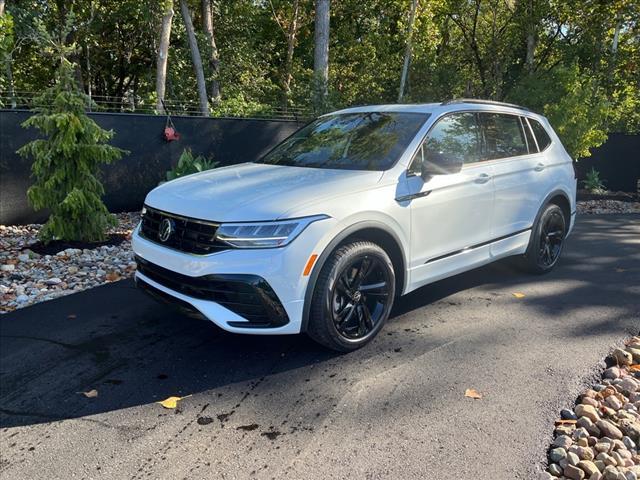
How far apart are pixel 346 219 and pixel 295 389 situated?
3.65ft

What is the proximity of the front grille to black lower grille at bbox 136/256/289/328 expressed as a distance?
18 cm

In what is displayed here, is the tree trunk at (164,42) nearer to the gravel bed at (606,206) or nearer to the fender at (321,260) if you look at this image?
the gravel bed at (606,206)

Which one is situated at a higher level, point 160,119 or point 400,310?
point 160,119

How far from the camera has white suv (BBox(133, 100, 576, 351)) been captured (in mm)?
3285

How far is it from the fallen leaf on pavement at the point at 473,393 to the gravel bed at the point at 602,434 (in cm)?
45

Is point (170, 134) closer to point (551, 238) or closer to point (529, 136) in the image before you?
point (529, 136)

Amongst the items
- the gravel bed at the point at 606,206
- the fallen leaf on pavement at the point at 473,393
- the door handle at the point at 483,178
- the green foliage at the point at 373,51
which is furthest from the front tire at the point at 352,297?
the green foliage at the point at 373,51

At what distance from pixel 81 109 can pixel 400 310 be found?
178 inches

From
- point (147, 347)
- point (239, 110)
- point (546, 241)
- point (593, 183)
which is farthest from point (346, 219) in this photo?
point (593, 183)

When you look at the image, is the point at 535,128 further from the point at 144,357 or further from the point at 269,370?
the point at 144,357

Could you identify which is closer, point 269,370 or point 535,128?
point 269,370

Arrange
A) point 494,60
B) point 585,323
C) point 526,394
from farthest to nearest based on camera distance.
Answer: point 494,60 → point 585,323 → point 526,394

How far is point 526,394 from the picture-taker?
3197 millimetres

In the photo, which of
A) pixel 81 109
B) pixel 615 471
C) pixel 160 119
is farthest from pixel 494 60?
pixel 615 471
